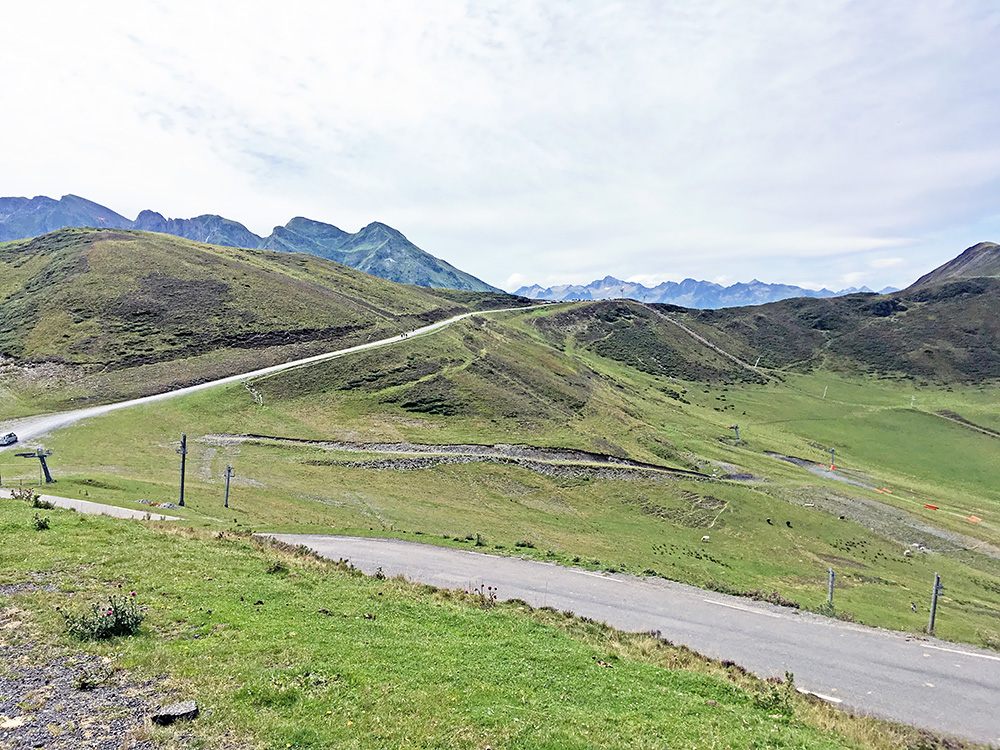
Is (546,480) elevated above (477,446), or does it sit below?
below

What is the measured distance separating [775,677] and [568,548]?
19819mm

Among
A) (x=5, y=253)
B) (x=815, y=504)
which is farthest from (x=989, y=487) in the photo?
(x=5, y=253)

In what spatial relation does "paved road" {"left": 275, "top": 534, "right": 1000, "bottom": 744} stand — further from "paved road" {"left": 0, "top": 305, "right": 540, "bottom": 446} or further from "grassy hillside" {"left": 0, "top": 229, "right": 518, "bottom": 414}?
"grassy hillside" {"left": 0, "top": 229, "right": 518, "bottom": 414}

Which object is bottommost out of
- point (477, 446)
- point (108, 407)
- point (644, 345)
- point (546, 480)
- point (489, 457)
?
point (546, 480)

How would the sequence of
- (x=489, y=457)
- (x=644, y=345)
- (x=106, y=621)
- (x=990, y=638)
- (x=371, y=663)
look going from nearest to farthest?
(x=106, y=621) < (x=371, y=663) < (x=990, y=638) < (x=489, y=457) < (x=644, y=345)

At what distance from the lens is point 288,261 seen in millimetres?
146125

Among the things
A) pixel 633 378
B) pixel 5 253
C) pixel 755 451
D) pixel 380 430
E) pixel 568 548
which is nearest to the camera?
pixel 568 548

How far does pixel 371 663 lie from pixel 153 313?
93122 mm

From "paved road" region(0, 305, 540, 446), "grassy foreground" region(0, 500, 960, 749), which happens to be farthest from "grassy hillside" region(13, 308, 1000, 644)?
"grassy foreground" region(0, 500, 960, 749)

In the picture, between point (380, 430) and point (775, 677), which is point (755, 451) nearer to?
point (380, 430)

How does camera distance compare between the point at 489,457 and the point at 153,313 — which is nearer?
the point at 489,457

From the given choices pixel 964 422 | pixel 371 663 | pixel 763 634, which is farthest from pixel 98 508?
pixel 964 422

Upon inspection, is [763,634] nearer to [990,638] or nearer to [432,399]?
[990,638]

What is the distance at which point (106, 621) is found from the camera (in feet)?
39.8
